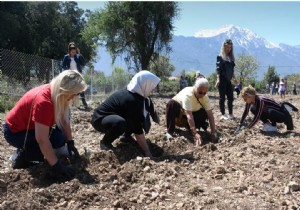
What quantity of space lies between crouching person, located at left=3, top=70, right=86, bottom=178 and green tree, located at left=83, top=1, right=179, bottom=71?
58.9ft

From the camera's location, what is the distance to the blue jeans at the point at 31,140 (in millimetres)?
4098

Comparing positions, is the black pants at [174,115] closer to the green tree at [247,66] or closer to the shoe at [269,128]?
the shoe at [269,128]

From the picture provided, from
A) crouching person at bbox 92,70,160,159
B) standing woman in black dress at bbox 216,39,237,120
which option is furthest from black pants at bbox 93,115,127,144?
standing woman in black dress at bbox 216,39,237,120

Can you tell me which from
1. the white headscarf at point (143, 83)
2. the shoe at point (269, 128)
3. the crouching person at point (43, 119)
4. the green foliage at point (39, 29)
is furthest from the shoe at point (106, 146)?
the green foliage at point (39, 29)

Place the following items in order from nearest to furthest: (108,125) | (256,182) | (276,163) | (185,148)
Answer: (256,182) → (276,163) → (108,125) → (185,148)

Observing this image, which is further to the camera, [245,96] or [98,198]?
[245,96]

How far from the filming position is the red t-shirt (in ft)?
11.8

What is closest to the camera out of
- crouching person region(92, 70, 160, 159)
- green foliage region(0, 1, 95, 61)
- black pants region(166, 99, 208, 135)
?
crouching person region(92, 70, 160, 159)

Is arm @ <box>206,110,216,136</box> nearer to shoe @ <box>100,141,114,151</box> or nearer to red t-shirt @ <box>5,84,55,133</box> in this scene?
shoe @ <box>100,141,114,151</box>

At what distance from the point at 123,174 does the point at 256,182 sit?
125 cm

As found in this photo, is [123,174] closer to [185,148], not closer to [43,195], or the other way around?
[43,195]

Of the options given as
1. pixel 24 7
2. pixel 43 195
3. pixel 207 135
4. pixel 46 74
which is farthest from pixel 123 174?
pixel 24 7

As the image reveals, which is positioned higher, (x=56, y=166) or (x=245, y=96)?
(x=245, y=96)

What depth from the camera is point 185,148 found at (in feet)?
17.1
